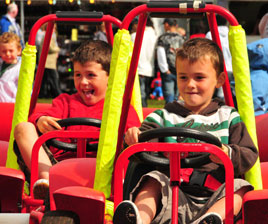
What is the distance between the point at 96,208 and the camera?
2969 mm

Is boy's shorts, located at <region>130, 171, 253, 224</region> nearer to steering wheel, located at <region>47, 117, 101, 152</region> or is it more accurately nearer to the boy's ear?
the boy's ear

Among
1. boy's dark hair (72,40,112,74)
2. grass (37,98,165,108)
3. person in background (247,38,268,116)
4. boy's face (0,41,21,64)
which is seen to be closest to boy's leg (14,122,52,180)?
boy's dark hair (72,40,112,74)

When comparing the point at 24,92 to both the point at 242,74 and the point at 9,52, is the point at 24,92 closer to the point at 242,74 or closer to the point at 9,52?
the point at 242,74

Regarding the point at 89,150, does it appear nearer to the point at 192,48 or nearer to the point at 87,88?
the point at 87,88

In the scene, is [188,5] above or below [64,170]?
above

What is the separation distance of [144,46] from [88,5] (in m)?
2.99

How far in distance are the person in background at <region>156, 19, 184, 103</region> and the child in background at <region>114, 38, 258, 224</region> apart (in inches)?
→ 244

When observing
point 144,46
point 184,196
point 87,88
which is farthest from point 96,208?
point 144,46

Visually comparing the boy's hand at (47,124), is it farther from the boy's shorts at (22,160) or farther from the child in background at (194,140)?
the child in background at (194,140)

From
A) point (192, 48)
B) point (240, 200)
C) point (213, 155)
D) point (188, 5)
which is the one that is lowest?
point (240, 200)

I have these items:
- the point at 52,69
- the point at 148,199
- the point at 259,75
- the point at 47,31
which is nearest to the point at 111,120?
the point at 148,199

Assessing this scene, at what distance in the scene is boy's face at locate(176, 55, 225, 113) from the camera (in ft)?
10.7

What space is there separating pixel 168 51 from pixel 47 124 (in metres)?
6.03

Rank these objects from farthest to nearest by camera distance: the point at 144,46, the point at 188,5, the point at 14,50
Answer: the point at 144,46
the point at 14,50
the point at 188,5
